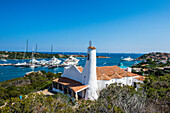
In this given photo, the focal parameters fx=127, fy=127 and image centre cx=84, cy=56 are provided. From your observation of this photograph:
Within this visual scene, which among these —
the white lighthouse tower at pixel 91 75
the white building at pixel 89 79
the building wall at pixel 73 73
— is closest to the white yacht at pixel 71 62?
the building wall at pixel 73 73

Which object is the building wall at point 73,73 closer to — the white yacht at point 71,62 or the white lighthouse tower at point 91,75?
the white lighthouse tower at point 91,75

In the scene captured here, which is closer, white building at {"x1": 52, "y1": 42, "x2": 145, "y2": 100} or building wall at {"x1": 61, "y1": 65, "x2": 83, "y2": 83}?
white building at {"x1": 52, "y1": 42, "x2": 145, "y2": 100}

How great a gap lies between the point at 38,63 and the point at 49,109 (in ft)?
299

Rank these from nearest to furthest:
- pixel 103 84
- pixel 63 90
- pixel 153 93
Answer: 1. pixel 153 93
2. pixel 103 84
3. pixel 63 90

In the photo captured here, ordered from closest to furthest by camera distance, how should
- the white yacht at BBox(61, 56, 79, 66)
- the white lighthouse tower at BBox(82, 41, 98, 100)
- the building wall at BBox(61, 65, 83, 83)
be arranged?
the white lighthouse tower at BBox(82, 41, 98, 100) < the building wall at BBox(61, 65, 83, 83) < the white yacht at BBox(61, 56, 79, 66)

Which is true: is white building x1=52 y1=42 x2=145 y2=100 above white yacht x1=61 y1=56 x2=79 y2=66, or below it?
above

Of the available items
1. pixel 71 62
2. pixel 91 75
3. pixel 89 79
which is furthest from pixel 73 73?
pixel 71 62

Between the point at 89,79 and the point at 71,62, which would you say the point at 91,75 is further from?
the point at 71,62

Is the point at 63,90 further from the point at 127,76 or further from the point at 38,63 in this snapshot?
the point at 38,63

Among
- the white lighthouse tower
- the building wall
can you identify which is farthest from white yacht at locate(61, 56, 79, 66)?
the white lighthouse tower

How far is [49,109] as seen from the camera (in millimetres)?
8203

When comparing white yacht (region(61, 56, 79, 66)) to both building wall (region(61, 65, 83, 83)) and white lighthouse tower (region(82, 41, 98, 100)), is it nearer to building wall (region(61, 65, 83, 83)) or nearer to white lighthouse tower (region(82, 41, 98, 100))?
building wall (region(61, 65, 83, 83))

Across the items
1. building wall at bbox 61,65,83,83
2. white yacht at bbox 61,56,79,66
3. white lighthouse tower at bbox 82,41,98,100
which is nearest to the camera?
white lighthouse tower at bbox 82,41,98,100

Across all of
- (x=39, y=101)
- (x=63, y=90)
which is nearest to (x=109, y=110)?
(x=39, y=101)
